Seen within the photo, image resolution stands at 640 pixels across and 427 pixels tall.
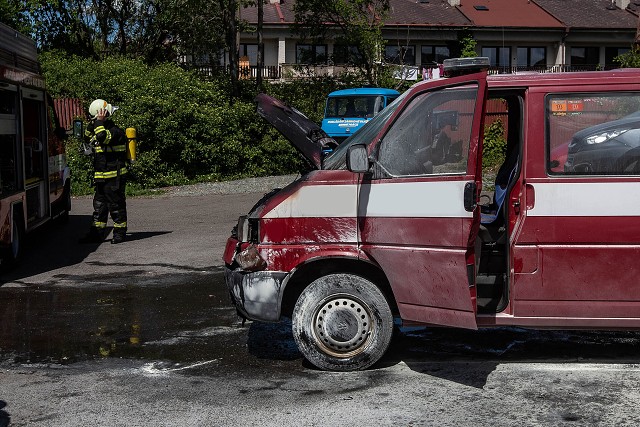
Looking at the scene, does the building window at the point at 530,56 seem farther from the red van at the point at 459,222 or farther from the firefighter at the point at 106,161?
the red van at the point at 459,222

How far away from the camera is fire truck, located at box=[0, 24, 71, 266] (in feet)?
35.0

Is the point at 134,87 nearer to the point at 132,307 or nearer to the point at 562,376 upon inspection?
the point at 132,307

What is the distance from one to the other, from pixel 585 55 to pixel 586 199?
47914 mm

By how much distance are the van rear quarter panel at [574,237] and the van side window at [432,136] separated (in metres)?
0.46

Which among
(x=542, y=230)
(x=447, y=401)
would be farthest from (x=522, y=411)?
(x=542, y=230)

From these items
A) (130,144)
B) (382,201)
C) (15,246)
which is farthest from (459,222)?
(130,144)

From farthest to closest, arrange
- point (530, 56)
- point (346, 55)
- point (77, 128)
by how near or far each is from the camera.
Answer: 1. point (530, 56)
2. point (346, 55)
3. point (77, 128)

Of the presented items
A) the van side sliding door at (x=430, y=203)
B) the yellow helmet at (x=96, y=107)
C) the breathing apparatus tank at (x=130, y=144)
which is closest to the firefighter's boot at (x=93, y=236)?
the breathing apparatus tank at (x=130, y=144)

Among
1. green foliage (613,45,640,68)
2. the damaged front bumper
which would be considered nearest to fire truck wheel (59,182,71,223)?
the damaged front bumper

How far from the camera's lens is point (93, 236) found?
526 inches

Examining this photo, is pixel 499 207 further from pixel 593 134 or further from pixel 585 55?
pixel 585 55

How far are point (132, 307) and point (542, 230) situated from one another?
438 centimetres

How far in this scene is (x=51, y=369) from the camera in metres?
6.50

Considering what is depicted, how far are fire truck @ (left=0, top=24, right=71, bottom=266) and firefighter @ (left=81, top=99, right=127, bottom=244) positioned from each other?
2.41ft
